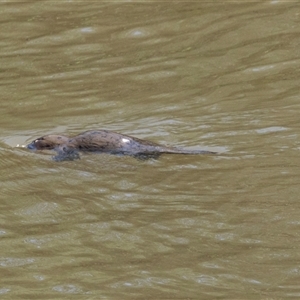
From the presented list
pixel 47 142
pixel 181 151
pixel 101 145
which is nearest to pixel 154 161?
pixel 181 151

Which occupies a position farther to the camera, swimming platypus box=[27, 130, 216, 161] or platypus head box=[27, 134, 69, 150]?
platypus head box=[27, 134, 69, 150]

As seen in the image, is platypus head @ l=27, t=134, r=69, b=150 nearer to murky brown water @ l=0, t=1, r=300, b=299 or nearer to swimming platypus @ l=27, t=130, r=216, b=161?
swimming platypus @ l=27, t=130, r=216, b=161

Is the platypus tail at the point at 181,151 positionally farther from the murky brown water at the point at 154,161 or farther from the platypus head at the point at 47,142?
the platypus head at the point at 47,142

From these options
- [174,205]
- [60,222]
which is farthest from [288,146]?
[60,222]

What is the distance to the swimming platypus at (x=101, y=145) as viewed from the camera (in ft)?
26.6

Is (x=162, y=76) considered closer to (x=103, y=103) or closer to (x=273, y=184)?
(x=103, y=103)

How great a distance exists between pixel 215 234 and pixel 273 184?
3.23 feet

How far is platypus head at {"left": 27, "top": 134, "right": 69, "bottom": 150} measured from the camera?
27.8ft

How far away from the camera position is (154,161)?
8.02 meters

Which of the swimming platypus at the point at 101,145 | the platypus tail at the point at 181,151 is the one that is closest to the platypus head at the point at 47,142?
the swimming platypus at the point at 101,145

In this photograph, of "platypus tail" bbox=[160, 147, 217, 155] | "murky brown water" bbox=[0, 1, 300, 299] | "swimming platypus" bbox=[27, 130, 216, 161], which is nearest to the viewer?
"murky brown water" bbox=[0, 1, 300, 299]

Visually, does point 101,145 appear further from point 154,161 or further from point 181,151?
point 181,151

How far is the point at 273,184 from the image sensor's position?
7.29m

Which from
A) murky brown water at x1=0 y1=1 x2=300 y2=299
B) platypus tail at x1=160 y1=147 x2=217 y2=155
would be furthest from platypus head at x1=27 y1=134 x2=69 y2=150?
platypus tail at x1=160 y1=147 x2=217 y2=155
